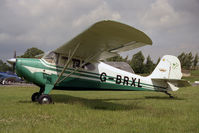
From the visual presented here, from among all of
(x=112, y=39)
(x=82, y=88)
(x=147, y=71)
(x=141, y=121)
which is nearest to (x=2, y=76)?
(x=82, y=88)

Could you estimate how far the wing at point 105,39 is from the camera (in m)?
4.84

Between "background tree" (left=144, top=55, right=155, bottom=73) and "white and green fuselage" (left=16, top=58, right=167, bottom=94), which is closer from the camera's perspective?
"white and green fuselage" (left=16, top=58, right=167, bottom=94)

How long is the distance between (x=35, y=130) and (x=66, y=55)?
4660 millimetres

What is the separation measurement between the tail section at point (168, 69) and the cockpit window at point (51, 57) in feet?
18.7

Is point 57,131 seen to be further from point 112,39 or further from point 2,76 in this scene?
point 2,76

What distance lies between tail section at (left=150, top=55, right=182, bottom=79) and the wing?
3713 millimetres

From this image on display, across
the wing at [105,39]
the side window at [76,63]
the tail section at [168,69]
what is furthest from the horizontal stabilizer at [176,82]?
the side window at [76,63]

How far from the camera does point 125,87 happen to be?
340 inches

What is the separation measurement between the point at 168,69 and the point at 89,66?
5.01m

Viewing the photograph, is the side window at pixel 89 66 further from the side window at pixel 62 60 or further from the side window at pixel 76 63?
the side window at pixel 62 60

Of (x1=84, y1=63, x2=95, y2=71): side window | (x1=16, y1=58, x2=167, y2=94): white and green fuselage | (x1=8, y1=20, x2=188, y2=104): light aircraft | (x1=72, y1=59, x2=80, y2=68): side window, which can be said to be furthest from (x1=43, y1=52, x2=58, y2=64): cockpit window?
(x1=84, y1=63, x2=95, y2=71): side window

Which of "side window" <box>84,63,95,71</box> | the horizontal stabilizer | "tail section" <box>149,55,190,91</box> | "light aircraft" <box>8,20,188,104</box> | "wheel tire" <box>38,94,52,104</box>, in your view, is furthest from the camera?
"tail section" <box>149,55,190,91</box>

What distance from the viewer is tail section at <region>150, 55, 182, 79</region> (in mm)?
10055

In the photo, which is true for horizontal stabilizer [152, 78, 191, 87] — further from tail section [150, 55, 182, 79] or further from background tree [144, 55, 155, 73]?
background tree [144, 55, 155, 73]
